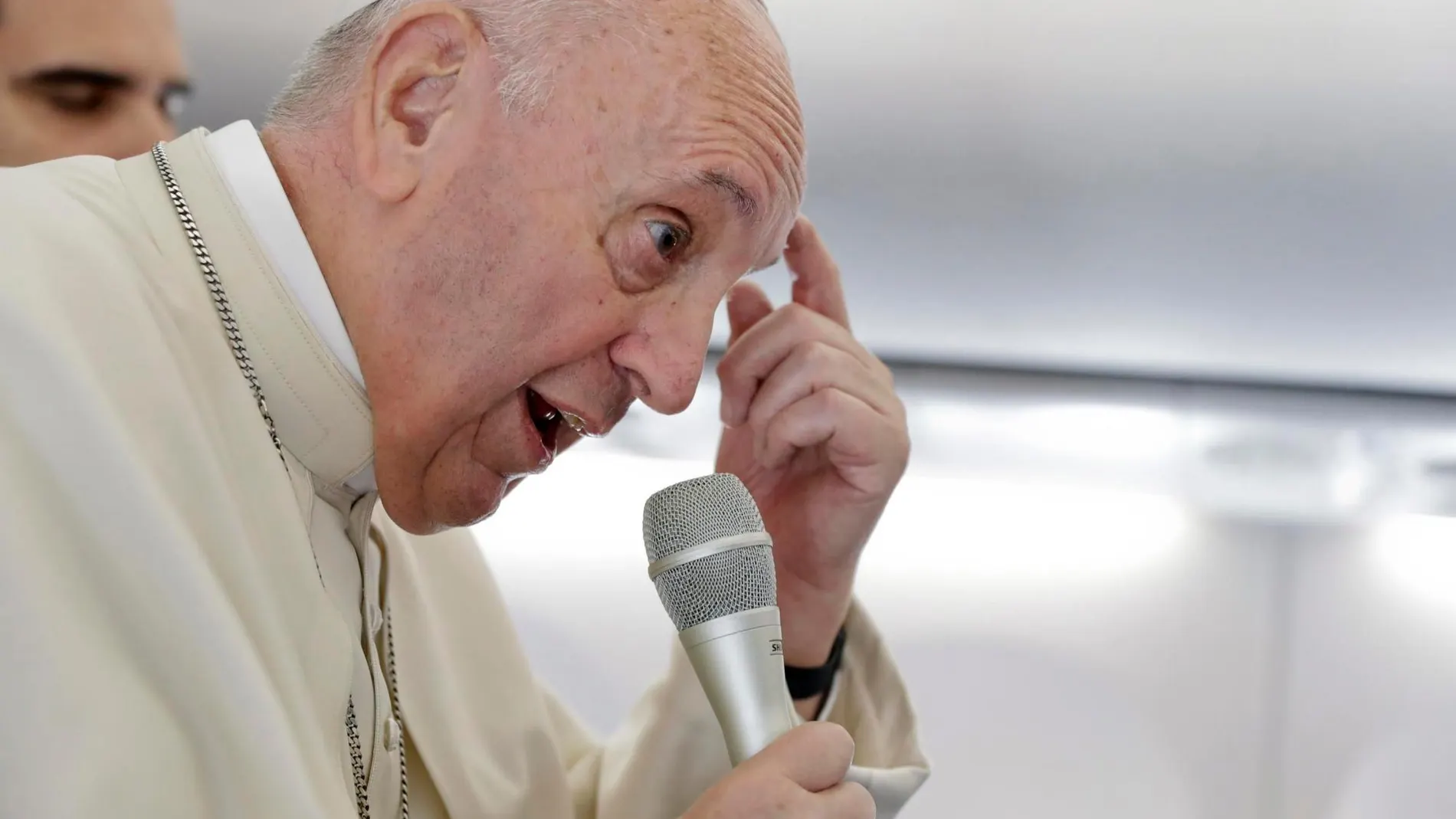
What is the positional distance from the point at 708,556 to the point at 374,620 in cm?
37

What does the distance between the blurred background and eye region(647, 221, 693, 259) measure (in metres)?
0.69

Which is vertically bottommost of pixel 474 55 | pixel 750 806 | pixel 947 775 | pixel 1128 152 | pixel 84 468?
pixel 947 775

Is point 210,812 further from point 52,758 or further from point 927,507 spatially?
point 927,507

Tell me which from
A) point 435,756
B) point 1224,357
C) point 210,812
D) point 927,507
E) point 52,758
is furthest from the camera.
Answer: point 927,507

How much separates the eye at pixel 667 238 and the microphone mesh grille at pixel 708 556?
190 mm

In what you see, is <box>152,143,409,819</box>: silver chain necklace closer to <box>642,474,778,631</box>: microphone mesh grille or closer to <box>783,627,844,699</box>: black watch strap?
<box>642,474,778,631</box>: microphone mesh grille

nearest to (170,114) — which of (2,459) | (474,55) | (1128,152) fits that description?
(474,55)

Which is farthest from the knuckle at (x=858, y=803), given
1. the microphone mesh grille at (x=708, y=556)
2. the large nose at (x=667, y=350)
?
the large nose at (x=667, y=350)

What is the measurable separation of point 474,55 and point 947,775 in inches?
60.6

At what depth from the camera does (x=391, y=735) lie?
1.21 meters

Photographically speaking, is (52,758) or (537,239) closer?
(52,758)

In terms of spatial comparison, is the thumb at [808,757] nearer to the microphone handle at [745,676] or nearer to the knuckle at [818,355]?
the microphone handle at [745,676]

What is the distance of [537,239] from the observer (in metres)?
1.08

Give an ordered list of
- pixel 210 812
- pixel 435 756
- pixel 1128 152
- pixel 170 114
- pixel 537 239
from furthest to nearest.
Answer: pixel 170 114, pixel 1128 152, pixel 435 756, pixel 537 239, pixel 210 812
